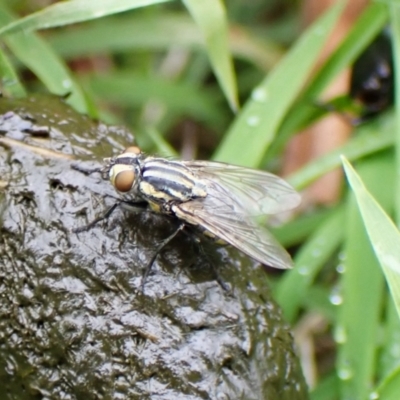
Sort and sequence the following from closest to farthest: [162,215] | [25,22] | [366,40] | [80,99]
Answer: [162,215] → [25,22] → [80,99] → [366,40]

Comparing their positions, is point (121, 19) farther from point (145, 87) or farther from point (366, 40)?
point (366, 40)

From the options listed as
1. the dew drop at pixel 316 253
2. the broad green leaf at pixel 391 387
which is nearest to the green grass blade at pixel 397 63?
the dew drop at pixel 316 253

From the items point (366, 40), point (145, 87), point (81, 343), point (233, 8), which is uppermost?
point (233, 8)

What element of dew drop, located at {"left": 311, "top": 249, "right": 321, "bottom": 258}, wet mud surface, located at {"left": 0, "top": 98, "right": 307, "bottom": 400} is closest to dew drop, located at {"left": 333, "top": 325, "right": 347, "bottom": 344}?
dew drop, located at {"left": 311, "top": 249, "right": 321, "bottom": 258}

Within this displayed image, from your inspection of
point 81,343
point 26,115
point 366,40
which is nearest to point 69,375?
point 81,343

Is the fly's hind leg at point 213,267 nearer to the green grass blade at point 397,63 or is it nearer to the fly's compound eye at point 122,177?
the fly's compound eye at point 122,177

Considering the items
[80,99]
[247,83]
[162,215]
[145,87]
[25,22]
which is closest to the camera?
[162,215]
